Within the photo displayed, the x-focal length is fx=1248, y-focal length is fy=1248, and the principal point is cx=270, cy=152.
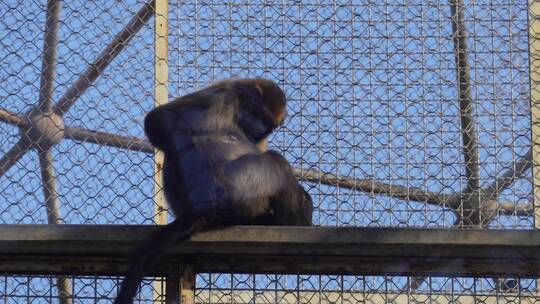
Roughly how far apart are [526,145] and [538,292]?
679mm

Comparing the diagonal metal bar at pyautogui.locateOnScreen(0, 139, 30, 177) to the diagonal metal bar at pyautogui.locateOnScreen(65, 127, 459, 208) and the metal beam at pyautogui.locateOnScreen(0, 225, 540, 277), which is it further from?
the metal beam at pyautogui.locateOnScreen(0, 225, 540, 277)

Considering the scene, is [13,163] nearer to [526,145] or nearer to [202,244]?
[202,244]

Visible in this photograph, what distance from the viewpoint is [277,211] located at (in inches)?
164

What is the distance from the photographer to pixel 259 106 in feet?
15.1

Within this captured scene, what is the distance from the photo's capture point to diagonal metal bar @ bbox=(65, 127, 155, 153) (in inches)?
169

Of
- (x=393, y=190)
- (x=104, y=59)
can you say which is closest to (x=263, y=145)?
(x=393, y=190)

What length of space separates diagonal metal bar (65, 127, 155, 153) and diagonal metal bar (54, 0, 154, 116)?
0.08 meters

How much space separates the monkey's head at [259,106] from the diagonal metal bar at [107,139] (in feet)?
1.23

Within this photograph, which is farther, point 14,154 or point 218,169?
point 14,154

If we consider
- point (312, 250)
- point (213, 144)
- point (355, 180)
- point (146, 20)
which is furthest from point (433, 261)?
point (146, 20)

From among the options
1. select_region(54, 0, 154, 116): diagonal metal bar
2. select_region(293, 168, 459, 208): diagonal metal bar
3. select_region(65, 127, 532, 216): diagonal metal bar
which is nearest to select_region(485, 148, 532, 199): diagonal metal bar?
select_region(65, 127, 532, 216): diagonal metal bar

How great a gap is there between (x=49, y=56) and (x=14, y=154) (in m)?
0.36

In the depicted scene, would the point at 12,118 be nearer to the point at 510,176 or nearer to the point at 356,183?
the point at 356,183

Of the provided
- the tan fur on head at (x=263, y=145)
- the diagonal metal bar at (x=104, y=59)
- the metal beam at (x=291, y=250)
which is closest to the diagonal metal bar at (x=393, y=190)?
the tan fur on head at (x=263, y=145)
